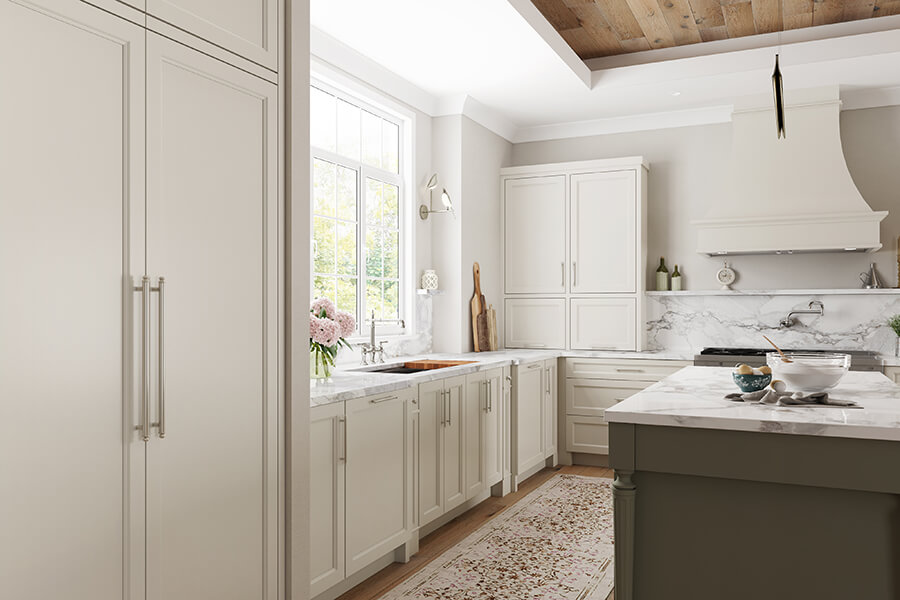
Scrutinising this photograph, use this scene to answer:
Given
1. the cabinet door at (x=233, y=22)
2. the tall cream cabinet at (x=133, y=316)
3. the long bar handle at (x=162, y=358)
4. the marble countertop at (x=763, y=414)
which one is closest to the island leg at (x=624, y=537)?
the marble countertop at (x=763, y=414)

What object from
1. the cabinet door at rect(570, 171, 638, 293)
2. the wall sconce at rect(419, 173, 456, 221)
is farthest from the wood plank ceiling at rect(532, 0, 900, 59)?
the wall sconce at rect(419, 173, 456, 221)

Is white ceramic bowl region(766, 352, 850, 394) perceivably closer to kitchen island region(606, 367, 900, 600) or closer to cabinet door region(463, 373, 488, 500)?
kitchen island region(606, 367, 900, 600)

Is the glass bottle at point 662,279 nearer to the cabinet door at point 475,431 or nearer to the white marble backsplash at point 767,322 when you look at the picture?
the white marble backsplash at point 767,322

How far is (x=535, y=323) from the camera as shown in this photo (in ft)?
18.5

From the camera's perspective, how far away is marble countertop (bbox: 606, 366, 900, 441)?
6.55ft

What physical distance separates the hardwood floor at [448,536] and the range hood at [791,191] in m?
1.89

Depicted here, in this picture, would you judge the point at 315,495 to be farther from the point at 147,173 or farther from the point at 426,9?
the point at 426,9

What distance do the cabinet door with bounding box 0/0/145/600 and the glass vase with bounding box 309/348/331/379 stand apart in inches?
53.9

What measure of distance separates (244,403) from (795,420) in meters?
1.59

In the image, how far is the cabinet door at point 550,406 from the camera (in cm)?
510

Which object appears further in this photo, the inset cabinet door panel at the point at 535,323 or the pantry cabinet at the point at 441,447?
the inset cabinet door panel at the point at 535,323

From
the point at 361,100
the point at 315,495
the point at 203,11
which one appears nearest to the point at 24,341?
the point at 203,11

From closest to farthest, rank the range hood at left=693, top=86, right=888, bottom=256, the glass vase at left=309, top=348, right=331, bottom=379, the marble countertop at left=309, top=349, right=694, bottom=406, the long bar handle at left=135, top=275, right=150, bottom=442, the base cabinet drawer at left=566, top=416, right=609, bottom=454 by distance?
the long bar handle at left=135, top=275, right=150, bottom=442
the marble countertop at left=309, top=349, right=694, bottom=406
the glass vase at left=309, top=348, right=331, bottom=379
the range hood at left=693, top=86, right=888, bottom=256
the base cabinet drawer at left=566, top=416, right=609, bottom=454

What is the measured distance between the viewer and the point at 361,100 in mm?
4324
